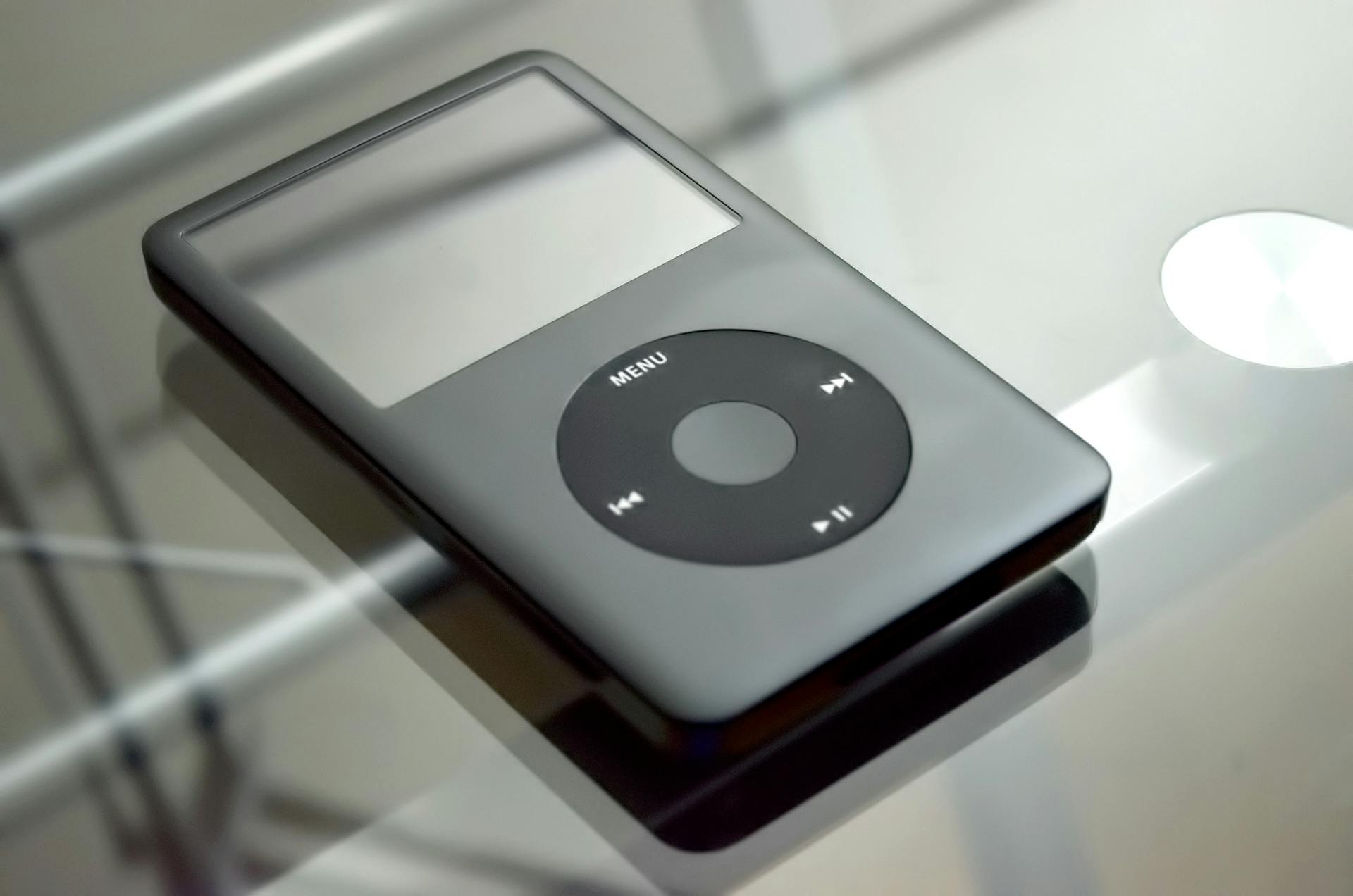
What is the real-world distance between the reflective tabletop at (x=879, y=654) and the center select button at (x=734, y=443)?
5cm

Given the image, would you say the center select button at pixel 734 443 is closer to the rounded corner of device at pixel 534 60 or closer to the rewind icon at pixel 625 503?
the rewind icon at pixel 625 503

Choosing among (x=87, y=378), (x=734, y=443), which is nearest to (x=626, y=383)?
(x=734, y=443)

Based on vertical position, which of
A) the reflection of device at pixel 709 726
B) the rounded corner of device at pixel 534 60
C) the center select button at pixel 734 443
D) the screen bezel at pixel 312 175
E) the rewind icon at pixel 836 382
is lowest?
the reflection of device at pixel 709 726

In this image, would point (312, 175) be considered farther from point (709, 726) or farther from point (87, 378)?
point (709, 726)

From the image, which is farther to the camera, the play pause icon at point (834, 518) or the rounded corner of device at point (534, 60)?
the rounded corner of device at point (534, 60)

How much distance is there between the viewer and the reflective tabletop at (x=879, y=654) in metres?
0.32

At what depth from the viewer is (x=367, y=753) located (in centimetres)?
33

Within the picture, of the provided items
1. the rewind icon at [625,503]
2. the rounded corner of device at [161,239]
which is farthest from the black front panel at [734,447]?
the rounded corner of device at [161,239]

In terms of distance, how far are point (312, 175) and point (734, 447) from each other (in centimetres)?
14

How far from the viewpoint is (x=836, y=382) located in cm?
36

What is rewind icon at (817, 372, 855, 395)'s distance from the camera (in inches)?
14.1

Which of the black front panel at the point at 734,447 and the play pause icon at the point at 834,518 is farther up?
the black front panel at the point at 734,447

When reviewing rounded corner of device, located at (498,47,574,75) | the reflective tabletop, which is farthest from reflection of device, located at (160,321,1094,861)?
rounded corner of device, located at (498,47,574,75)

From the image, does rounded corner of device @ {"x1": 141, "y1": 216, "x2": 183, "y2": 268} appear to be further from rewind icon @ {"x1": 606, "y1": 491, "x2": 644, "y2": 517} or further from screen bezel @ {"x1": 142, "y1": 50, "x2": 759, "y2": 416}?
rewind icon @ {"x1": 606, "y1": 491, "x2": 644, "y2": 517}
